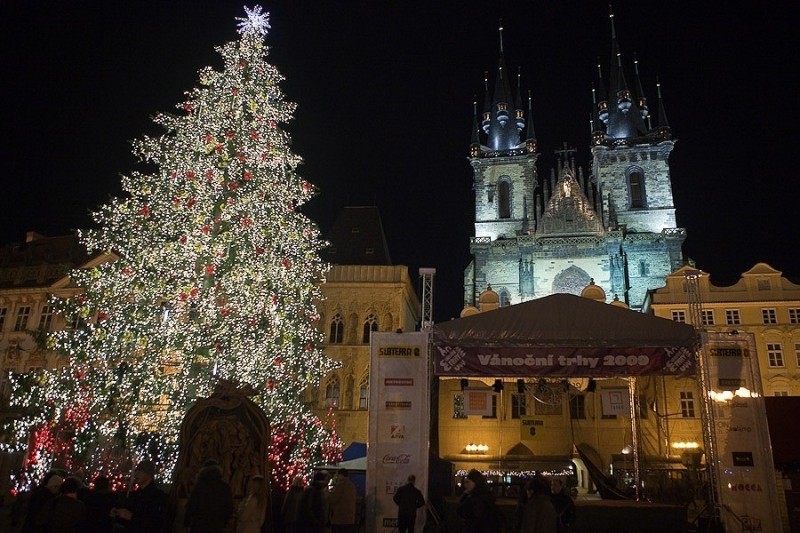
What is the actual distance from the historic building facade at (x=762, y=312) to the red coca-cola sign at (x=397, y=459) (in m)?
22.1

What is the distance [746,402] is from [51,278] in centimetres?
3364

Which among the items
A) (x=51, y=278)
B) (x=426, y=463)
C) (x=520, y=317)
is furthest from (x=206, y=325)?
(x=51, y=278)

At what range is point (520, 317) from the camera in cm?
1305

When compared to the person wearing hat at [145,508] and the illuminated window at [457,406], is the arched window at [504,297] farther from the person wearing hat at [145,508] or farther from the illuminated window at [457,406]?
the person wearing hat at [145,508]

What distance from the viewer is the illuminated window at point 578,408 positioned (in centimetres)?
2950

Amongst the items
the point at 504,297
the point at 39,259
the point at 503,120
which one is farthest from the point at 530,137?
the point at 39,259

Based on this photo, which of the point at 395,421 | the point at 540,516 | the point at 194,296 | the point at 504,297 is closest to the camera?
the point at 540,516

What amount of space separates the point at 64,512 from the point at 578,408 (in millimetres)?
26720

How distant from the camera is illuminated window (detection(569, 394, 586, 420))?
29.5 metres

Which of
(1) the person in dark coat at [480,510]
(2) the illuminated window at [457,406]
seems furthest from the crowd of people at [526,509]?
(2) the illuminated window at [457,406]

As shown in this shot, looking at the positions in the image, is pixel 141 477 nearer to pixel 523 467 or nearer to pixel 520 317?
pixel 520 317

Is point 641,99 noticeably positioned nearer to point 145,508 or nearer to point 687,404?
point 687,404

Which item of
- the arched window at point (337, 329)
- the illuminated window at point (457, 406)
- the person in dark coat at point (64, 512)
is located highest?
the arched window at point (337, 329)

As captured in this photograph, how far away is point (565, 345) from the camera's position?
41.8 feet
